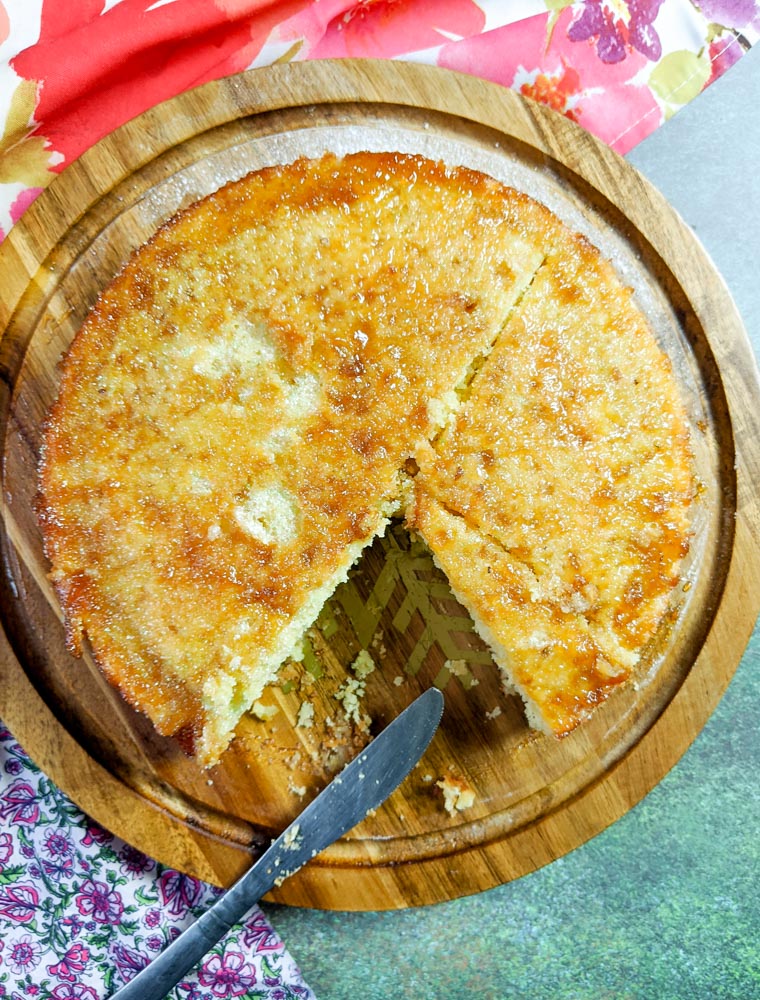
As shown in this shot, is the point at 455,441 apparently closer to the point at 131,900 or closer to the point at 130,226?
the point at 130,226

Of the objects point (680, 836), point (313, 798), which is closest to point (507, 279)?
point (313, 798)

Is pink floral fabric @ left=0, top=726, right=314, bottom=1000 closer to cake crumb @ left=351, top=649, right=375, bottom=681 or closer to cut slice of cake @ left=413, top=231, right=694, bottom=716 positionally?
cake crumb @ left=351, top=649, right=375, bottom=681

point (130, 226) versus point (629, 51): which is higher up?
point (130, 226)

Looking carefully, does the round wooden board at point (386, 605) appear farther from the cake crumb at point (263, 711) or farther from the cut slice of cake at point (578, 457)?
the cut slice of cake at point (578, 457)

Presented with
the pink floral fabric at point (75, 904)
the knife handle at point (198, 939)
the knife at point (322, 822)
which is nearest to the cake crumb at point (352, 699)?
the knife at point (322, 822)

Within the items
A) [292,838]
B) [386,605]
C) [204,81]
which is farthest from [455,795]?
[204,81]

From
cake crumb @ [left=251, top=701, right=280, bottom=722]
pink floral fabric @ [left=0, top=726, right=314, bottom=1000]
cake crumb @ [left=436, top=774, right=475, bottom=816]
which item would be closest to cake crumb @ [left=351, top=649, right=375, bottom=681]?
cake crumb @ [left=251, top=701, right=280, bottom=722]
